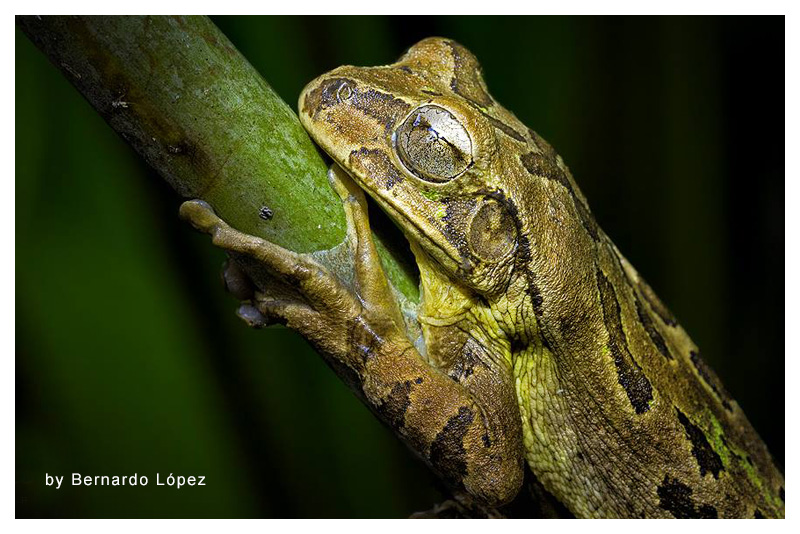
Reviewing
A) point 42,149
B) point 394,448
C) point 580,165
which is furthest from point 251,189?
point 580,165

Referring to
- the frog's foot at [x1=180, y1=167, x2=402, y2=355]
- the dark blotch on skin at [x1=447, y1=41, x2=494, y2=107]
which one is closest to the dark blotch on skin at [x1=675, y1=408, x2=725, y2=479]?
the frog's foot at [x1=180, y1=167, x2=402, y2=355]

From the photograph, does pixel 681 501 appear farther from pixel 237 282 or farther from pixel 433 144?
pixel 237 282

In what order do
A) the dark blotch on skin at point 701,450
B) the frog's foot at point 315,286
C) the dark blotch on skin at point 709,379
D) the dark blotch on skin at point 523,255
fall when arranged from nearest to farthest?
the frog's foot at point 315,286
the dark blotch on skin at point 523,255
the dark blotch on skin at point 701,450
the dark blotch on skin at point 709,379

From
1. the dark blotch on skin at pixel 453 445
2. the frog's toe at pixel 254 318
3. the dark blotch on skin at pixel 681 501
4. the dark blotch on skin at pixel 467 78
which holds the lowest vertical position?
the dark blotch on skin at pixel 681 501

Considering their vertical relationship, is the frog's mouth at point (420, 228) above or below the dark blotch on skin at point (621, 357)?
above

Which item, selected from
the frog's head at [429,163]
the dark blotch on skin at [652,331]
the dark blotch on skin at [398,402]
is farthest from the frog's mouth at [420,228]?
the dark blotch on skin at [652,331]

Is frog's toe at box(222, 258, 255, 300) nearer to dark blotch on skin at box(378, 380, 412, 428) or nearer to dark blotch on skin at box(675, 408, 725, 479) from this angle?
dark blotch on skin at box(378, 380, 412, 428)

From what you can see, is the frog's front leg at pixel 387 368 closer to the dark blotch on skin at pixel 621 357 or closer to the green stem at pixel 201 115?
the green stem at pixel 201 115

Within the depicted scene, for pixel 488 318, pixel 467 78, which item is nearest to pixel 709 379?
pixel 488 318
